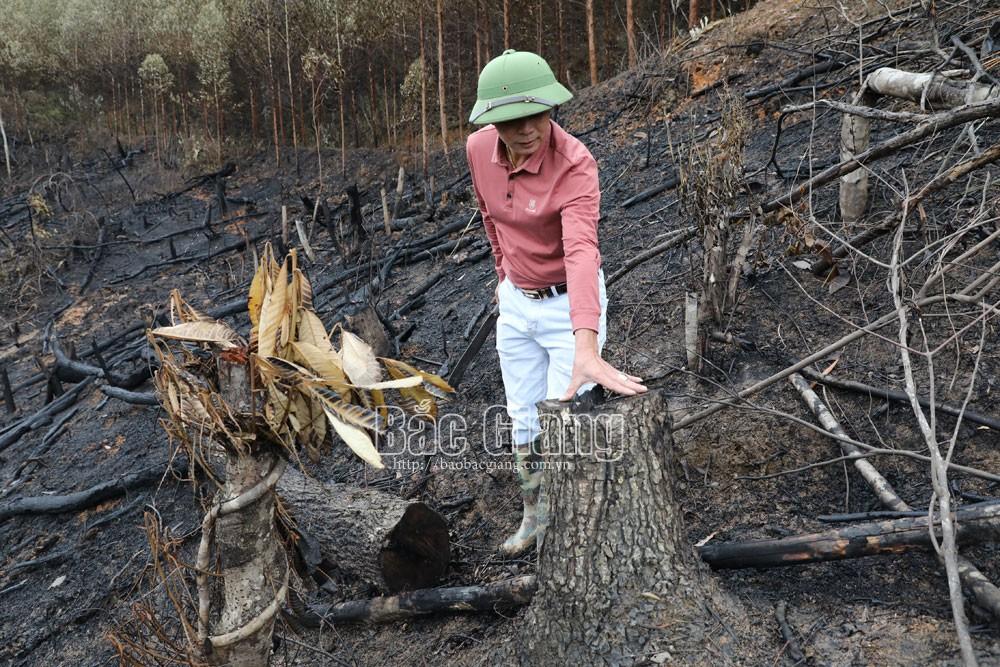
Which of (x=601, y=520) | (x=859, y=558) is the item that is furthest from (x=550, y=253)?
(x=859, y=558)

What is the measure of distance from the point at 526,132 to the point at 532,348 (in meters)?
0.93

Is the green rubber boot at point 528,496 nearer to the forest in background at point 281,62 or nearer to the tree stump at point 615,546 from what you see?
the tree stump at point 615,546

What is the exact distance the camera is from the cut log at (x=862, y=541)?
243 centimetres

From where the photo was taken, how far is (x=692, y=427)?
12.4 feet

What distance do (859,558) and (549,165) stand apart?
1802 millimetres

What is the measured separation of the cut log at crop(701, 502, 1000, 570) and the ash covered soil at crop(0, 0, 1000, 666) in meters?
0.14

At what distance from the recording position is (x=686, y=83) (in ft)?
29.9

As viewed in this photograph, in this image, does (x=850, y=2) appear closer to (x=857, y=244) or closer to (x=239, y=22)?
(x=857, y=244)

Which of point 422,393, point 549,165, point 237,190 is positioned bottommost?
point 237,190

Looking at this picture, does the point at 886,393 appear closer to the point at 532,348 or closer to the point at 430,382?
the point at 532,348

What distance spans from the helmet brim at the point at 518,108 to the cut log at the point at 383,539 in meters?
1.75

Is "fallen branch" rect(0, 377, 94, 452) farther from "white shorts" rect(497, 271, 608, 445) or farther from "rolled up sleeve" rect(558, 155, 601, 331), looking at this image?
"rolled up sleeve" rect(558, 155, 601, 331)

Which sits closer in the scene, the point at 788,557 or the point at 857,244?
the point at 788,557

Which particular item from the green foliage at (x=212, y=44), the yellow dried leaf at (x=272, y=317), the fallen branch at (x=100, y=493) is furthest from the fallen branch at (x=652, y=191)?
the green foliage at (x=212, y=44)
